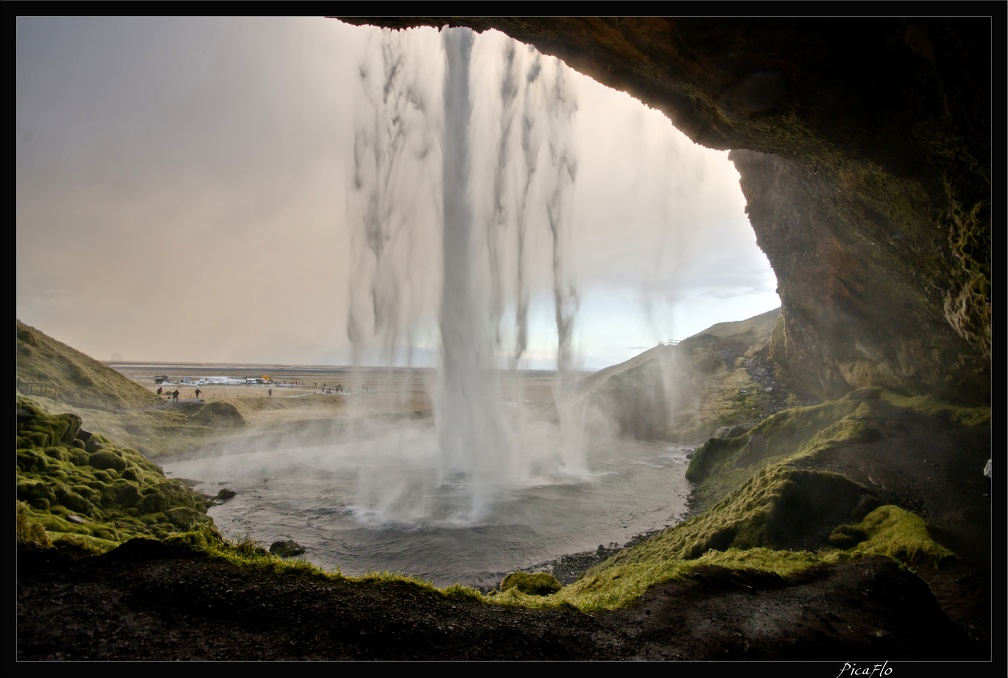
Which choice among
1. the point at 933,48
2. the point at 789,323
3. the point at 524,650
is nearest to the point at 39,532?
the point at 524,650

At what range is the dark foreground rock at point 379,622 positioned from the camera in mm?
5102

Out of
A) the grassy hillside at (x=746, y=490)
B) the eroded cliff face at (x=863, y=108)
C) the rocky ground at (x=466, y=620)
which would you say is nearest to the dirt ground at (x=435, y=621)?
the rocky ground at (x=466, y=620)

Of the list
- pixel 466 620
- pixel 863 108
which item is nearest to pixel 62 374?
pixel 466 620

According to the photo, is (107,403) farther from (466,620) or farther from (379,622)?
(466,620)

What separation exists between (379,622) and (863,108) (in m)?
12.2

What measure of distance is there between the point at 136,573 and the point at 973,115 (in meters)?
15.1

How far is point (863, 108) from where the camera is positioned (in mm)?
7293

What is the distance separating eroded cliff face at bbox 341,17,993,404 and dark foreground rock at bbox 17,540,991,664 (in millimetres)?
→ 5963

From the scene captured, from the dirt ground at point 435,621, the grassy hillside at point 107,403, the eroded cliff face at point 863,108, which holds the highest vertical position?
the eroded cliff face at point 863,108

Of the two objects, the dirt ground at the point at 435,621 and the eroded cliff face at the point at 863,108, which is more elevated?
the eroded cliff face at the point at 863,108

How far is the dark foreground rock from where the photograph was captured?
5102 millimetres

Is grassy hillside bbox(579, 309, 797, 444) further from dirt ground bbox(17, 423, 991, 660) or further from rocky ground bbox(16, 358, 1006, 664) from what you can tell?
dirt ground bbox(17, 423, 991, 660)

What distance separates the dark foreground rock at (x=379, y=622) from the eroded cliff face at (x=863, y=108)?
235 inches

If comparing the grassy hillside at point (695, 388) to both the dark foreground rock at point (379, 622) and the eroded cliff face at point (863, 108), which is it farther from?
the dark foreground rock at point (379, 622)
